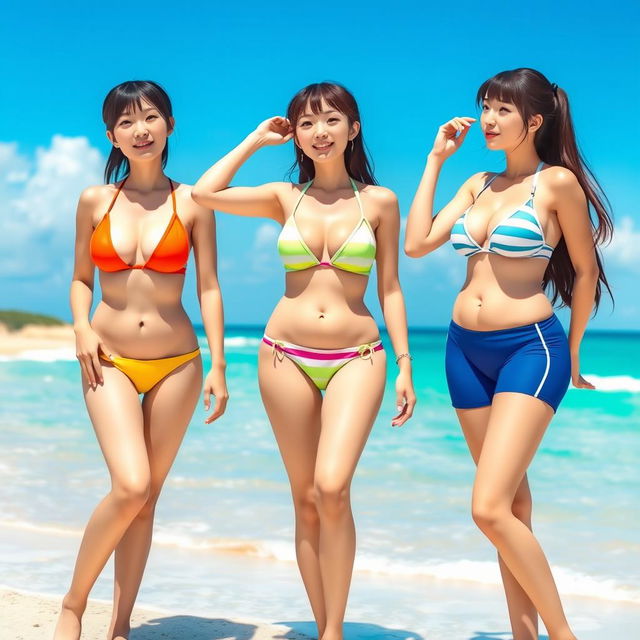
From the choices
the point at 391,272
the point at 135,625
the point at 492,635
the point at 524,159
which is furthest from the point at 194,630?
the point at 524,159

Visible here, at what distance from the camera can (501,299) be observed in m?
4.35

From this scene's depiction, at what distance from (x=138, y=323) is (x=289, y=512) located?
183 inches

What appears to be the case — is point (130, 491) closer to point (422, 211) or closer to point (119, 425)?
point (119, 425)

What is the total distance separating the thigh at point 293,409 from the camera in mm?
4492

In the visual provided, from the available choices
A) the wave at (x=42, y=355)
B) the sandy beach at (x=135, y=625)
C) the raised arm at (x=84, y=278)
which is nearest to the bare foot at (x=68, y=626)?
the sandy beach at (x=135, y=625)

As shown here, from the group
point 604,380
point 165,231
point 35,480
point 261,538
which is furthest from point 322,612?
point 604,380

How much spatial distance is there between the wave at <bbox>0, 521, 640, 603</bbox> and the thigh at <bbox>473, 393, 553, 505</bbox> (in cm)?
281

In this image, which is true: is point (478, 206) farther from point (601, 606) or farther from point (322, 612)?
point (601, 606)

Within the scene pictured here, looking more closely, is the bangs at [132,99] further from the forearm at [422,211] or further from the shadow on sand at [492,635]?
the shadow on sand at [492,635]

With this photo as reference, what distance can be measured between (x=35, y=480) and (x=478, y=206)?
23.3 ft

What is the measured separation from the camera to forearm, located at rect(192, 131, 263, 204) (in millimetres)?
4535

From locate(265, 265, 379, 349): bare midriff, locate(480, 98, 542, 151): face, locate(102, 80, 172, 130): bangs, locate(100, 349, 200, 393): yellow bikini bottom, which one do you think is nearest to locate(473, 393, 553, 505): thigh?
locate(265, 265, 379, 349): bare midriff

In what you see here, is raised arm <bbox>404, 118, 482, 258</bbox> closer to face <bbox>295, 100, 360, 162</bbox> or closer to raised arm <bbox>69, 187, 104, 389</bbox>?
face <bbox>295, 100, 360, 162</bbox>

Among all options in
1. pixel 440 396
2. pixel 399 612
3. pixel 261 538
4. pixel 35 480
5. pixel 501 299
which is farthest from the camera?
pixel 440 396
